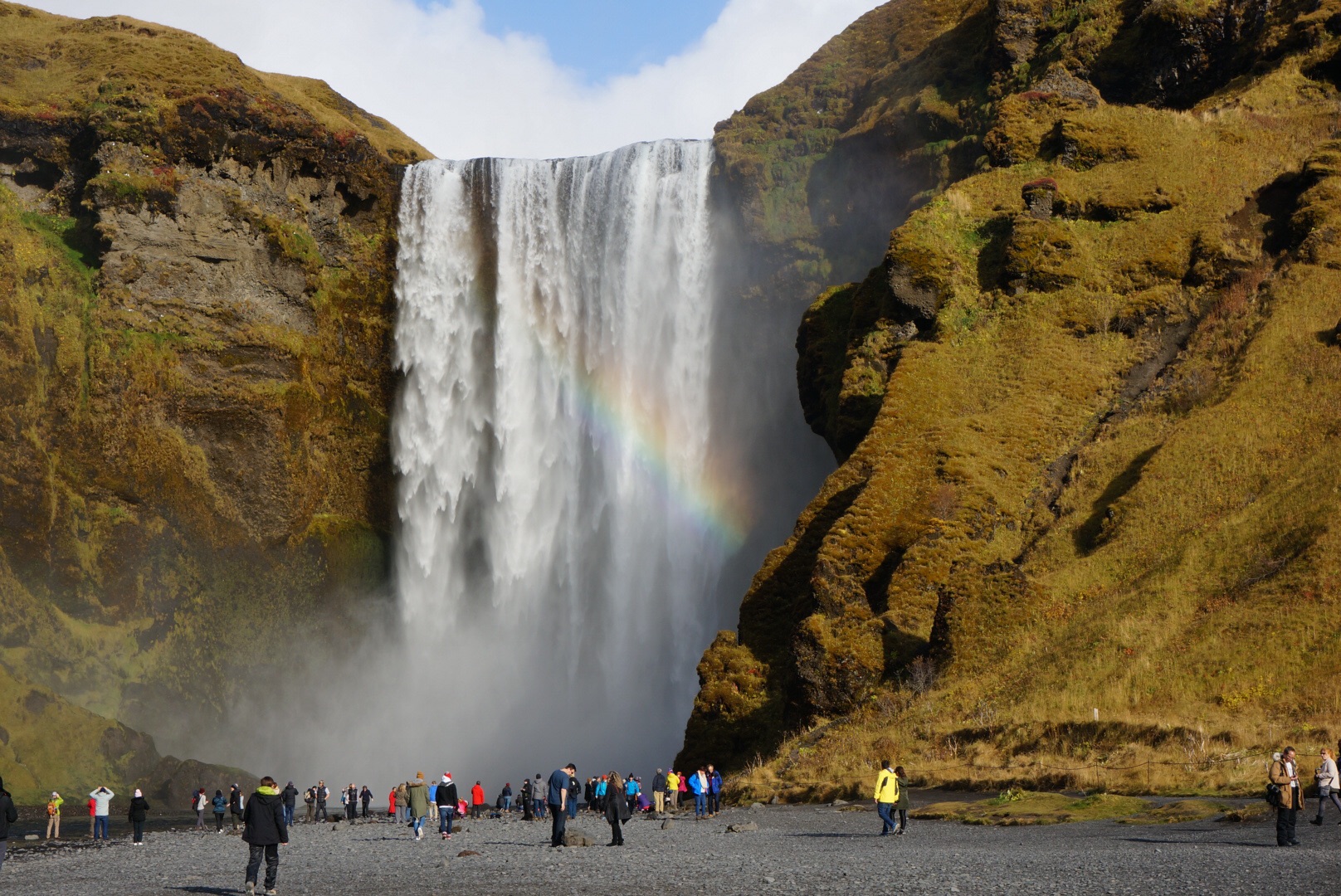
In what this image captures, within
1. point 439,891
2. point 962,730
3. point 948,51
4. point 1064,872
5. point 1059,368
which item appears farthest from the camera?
point 948,51

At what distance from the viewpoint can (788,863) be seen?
17.5 m

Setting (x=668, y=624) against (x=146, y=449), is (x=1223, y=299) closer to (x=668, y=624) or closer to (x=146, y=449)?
(x=668, y=624)

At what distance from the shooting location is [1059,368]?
39906mm

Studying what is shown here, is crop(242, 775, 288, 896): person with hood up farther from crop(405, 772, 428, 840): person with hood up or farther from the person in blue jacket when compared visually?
the person in blue jacket

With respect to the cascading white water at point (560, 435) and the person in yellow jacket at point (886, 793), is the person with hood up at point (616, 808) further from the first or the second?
the cascading white water at point (560, 435)

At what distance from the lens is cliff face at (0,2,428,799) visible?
182ft

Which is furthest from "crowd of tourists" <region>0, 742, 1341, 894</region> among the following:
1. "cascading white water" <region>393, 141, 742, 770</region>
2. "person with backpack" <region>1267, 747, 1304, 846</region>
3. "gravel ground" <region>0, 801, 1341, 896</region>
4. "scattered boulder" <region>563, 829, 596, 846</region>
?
"cascading white water" <region>393, 141, 742, 770</region>

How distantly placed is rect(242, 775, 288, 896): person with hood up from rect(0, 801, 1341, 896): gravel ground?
697 mm

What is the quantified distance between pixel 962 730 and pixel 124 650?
4250 cm

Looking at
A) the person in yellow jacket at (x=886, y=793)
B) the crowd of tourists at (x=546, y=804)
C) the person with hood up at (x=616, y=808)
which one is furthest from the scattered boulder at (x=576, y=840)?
the person in yellow jacket at (x=886, y=793)

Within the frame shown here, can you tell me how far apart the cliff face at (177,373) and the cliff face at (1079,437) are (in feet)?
84.9

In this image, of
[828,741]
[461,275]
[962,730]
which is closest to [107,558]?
[461,275]

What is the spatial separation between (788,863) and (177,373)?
48172 millimetres

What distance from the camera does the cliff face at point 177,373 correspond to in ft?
182
